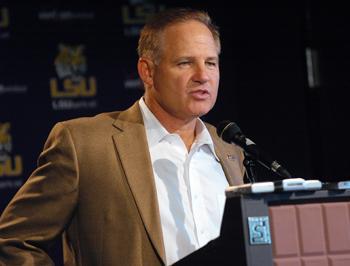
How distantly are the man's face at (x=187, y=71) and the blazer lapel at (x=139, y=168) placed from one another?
146mm

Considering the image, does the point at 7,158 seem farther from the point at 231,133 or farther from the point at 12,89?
the point at 231,133

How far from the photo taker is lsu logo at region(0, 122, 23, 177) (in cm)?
425

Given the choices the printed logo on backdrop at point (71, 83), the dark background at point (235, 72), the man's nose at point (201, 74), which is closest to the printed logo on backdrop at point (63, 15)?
the dark background at point (235, 72)

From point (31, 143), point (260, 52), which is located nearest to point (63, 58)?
point (31, 143)

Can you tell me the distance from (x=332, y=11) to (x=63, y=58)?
184cm

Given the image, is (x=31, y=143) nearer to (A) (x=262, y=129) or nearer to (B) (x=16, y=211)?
(A) (x=262, y=129)

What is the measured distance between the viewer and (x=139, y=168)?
2.27 m

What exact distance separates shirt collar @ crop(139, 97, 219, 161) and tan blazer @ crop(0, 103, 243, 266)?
0.35 feet

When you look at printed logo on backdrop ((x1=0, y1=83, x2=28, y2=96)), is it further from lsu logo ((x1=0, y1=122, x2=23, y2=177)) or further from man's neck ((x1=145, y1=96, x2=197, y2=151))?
man's neck ((x1=145, y1=96, x2=197, y2=151))

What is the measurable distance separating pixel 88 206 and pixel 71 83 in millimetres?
2283

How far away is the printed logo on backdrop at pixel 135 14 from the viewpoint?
4.56m

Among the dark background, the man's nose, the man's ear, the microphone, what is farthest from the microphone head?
the dark background

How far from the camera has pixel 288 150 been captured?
476cm

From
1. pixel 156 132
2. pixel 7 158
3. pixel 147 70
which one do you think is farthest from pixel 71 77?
pixel 156 132
